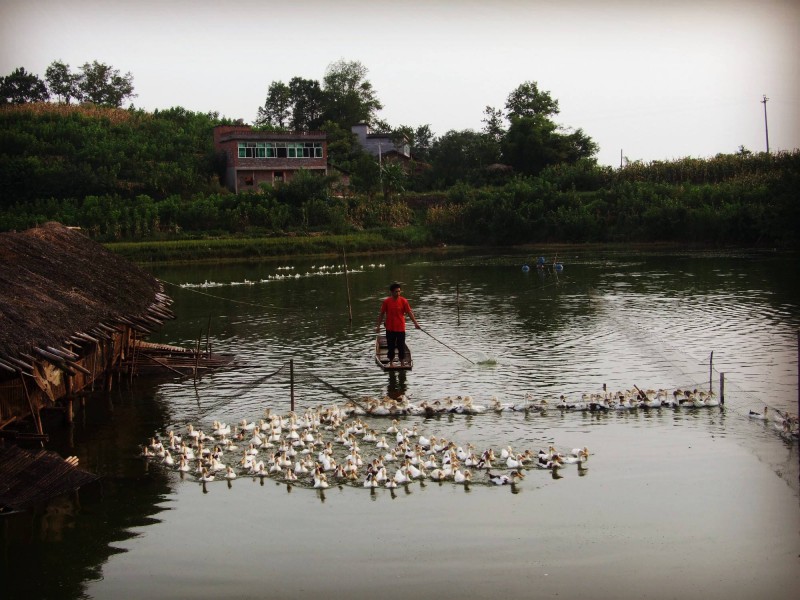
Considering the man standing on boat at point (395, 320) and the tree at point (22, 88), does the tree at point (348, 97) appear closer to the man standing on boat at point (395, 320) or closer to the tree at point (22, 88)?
the tree at point (22, 88)

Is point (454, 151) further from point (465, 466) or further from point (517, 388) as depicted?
point (465, 466)

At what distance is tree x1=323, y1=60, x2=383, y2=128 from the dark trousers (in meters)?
69.3

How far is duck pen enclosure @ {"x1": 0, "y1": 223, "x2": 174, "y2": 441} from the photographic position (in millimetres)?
14398

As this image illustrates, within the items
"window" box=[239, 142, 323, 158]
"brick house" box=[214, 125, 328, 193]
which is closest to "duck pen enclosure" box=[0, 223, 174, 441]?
"brick house" box=[214, 125, 328, 193]

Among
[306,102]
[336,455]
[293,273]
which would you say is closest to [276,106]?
[306,102]

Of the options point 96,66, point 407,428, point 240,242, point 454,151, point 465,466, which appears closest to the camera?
point 465,466

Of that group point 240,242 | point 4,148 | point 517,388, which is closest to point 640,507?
point 517,388

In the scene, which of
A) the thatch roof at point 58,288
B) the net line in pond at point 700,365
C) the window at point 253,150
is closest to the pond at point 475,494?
the net line in pond at point 700,365

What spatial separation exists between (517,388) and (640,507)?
7269 mm

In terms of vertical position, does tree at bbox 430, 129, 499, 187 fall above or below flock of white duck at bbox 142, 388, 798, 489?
above

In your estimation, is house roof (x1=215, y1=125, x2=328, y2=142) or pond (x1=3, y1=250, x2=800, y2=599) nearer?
pond (x1=3, y1=250, x2=800, y2=599)

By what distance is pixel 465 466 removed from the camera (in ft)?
46.5

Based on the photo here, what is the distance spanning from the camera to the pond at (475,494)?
10781mm

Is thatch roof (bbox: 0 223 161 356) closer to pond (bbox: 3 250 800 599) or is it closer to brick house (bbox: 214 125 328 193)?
pond (bbox: 3 250 800 599)
